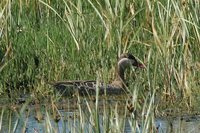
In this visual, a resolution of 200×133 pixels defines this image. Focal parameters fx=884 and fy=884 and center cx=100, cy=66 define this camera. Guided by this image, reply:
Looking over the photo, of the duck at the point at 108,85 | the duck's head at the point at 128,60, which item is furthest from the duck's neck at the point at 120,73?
the duck's head at the point at 128,60

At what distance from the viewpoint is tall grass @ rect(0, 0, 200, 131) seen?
8859 mm

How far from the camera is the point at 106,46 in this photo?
9844 mm

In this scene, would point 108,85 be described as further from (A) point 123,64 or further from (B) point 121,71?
(B) point 121,71

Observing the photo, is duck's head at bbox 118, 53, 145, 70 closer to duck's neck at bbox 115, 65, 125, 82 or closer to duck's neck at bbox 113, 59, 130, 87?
duck's neck at bbox 113, 59, 130, 87

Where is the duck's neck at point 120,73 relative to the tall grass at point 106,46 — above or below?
below

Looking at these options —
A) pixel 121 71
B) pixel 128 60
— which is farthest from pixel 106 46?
pixel 121 71

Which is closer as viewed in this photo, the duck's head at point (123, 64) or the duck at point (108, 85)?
the duck at point (108, 85)

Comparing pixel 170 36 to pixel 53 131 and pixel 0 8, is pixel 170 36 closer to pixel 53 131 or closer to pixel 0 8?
pixel 0 8

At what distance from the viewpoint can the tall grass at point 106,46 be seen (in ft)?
29.1

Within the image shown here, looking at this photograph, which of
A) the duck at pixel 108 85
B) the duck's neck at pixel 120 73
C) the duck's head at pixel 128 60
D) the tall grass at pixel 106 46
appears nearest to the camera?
the tall grass at pixel 106 46

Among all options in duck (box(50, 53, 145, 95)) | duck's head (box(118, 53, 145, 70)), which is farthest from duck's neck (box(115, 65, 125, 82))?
duck's head (box(118, 53, 145, 70))

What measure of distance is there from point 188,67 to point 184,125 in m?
1.14

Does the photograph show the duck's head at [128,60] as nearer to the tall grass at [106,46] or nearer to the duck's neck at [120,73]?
the tall grass at [106,46]

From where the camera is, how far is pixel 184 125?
7836mm
